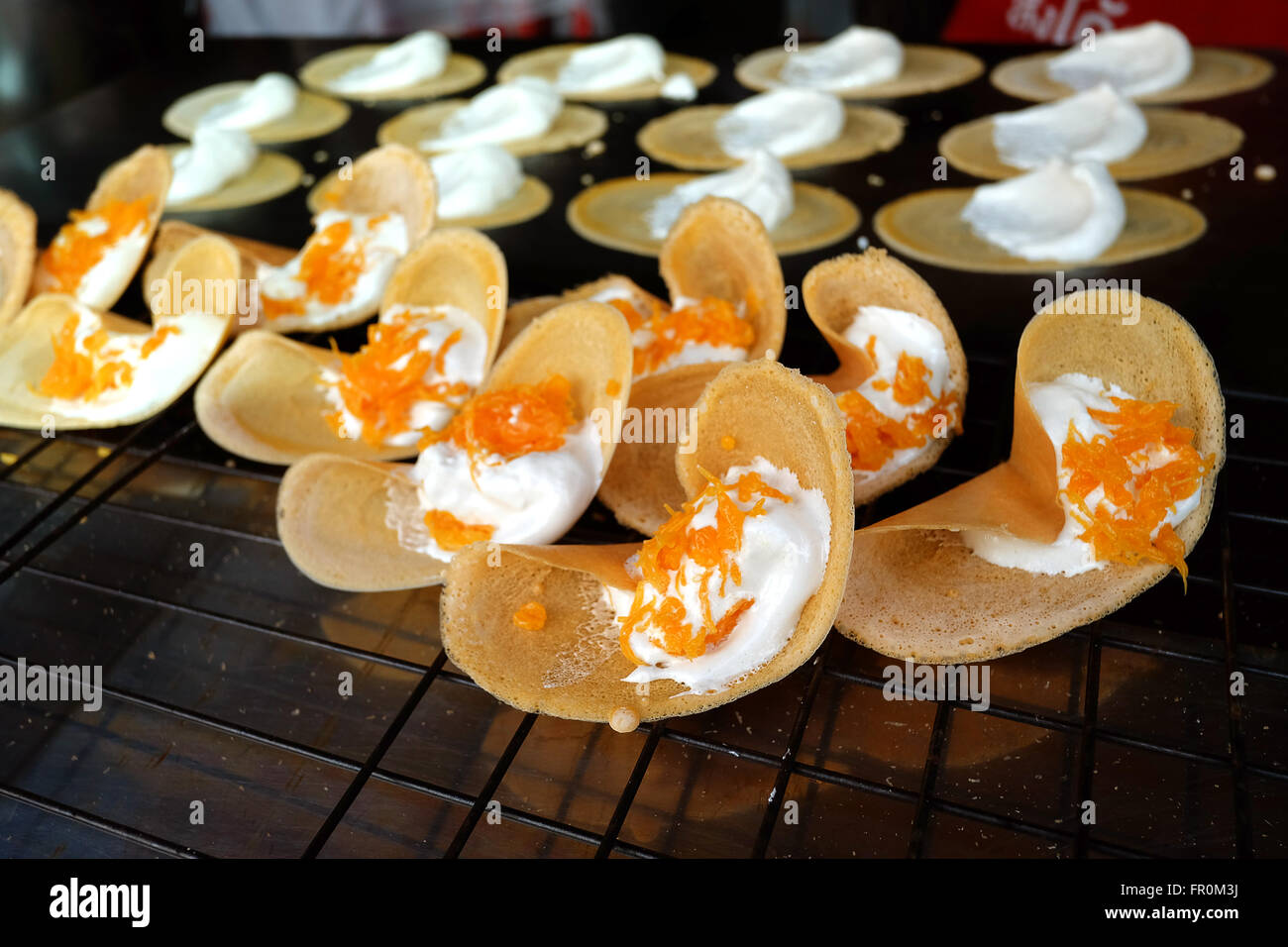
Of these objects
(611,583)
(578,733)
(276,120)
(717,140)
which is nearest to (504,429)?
(611,583)

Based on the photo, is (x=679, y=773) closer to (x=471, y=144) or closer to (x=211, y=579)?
(x=211, y=579)

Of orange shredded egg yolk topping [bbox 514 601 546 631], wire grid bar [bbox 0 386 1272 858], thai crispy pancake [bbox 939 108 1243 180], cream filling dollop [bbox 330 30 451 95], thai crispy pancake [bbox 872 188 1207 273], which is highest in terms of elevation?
cream filling dollop [bbox 330 30 451 95]

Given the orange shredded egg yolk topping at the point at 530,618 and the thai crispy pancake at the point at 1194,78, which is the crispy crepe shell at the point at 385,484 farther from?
the thai crispy pancake at the point at 1194,78

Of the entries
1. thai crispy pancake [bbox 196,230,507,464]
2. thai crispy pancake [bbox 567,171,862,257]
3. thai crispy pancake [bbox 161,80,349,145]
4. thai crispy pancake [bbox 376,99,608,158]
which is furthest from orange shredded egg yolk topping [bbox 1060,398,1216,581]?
thai crispy pancake [bbox 161,80,349,145]

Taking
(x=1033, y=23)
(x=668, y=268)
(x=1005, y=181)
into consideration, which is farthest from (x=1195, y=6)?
(x=668, y=268)

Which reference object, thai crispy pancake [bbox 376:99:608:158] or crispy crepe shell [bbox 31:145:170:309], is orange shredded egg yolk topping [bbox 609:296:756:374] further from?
thai crispy pancake [bbox 376:99:608:158]

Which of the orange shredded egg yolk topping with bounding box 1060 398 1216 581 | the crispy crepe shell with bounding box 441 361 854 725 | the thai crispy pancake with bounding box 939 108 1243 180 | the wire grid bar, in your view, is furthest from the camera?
the thai crispy pancake with bounding box 939 108 1243 180

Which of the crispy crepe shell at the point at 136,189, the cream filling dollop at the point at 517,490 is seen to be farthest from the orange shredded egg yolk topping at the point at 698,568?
the crispy crepe shell at the point at 136,189
